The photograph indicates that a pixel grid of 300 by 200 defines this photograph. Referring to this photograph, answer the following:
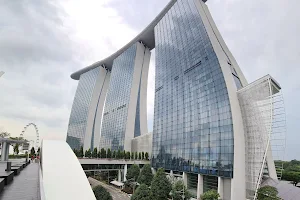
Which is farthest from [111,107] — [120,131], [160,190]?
[160,190]

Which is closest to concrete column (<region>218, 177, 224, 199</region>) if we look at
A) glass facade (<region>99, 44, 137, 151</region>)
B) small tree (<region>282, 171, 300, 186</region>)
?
small tree (<region>282, 171, 300, 186</region>)

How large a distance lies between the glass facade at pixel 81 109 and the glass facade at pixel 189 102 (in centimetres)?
6214

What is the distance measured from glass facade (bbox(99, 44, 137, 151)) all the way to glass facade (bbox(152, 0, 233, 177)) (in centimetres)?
2303

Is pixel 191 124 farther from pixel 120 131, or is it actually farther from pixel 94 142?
pixel 94 142

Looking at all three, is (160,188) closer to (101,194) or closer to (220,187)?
(101,194)

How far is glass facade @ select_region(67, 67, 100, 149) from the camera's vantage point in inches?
4751

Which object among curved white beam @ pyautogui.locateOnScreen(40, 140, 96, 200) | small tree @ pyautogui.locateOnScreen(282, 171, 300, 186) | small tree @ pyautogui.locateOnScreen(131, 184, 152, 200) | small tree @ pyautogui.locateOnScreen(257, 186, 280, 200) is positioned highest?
curved white beam @ pyautogui.locateOnScreen(40, 140, 96, 200)

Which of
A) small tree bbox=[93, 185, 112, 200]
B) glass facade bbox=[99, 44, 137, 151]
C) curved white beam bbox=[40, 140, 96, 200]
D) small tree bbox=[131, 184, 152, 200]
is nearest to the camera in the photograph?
curved white beam bbox=[40, 140, 96, 200]

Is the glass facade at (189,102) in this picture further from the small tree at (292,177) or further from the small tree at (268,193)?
the small tree at (292,177)

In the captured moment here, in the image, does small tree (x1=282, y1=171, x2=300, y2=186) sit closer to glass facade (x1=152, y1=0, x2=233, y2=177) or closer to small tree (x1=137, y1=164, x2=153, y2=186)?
glass facade (x1=152, y1=0, x2=233, y2=177)

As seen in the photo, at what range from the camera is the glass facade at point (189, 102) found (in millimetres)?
41469

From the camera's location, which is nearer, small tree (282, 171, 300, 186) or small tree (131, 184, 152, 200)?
small tree (131, 184, 152, 200)

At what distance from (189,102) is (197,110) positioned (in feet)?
14.2

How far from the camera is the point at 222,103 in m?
41.5
